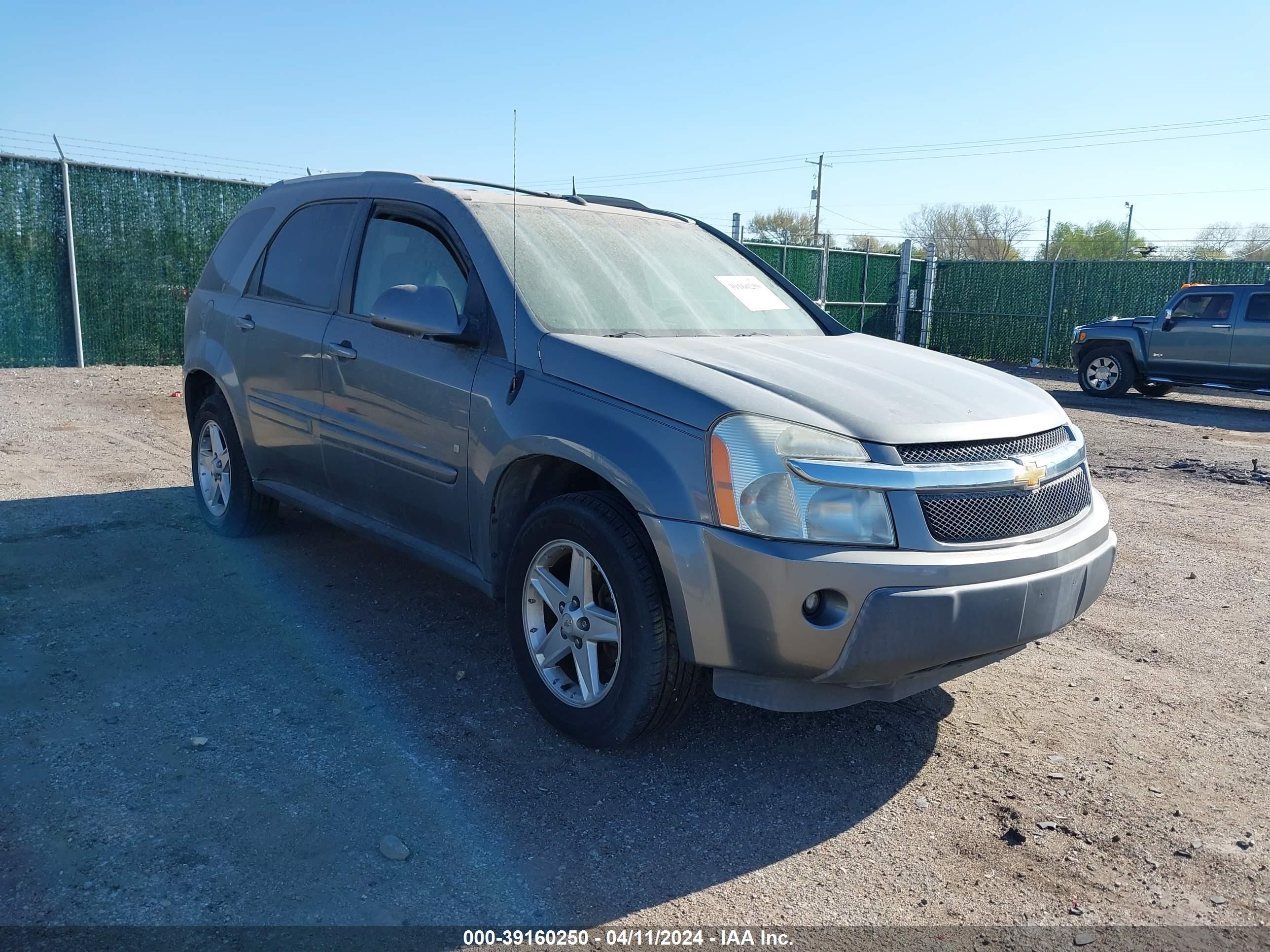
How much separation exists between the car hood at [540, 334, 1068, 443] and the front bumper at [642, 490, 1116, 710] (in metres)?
0.37

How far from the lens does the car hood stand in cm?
317

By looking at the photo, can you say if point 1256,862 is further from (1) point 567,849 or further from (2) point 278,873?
(2) point 278,873

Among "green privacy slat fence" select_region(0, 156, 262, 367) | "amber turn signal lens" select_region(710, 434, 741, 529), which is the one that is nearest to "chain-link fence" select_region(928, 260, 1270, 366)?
"green privacy slat fence" select_region(0, 156, 262, 367)

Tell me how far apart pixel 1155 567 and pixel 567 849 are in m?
4.42

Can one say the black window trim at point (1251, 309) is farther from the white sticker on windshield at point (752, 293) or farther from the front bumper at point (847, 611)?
the front bumper at point (847, 611)

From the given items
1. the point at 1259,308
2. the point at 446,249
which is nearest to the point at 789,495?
the point at 446,249

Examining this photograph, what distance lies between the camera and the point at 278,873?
2795 millimetres

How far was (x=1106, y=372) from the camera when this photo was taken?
1619 centimetres

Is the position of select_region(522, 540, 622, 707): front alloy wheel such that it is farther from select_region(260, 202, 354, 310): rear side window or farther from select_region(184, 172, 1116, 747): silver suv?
select_region(260, 202, 354, 310): rear side window

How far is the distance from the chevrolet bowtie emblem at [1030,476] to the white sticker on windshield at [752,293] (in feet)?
5.58

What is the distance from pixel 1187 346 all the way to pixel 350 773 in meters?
15.2

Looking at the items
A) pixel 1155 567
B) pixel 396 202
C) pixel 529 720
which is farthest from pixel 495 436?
pixel 1155 567

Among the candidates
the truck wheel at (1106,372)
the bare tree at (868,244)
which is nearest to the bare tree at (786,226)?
the bare tree at (868,244)

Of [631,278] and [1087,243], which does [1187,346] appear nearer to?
[631,278]
